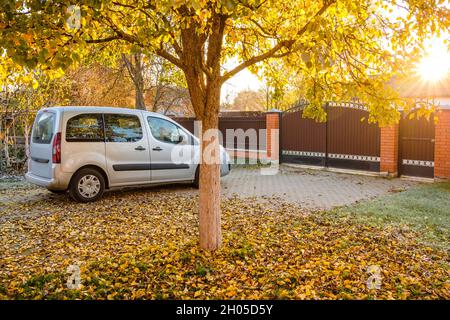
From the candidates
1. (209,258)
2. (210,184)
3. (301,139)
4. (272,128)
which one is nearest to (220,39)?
(210,184)

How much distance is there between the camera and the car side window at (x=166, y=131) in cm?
916

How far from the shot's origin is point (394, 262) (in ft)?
15.4

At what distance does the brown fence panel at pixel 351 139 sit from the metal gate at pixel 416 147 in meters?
0.67

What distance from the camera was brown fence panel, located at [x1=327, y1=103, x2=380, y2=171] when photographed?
11.9m

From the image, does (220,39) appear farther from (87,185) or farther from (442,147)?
(442,147)

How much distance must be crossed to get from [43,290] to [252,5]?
3473 mm

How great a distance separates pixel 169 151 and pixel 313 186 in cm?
378

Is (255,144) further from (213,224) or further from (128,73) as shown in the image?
(213,224)

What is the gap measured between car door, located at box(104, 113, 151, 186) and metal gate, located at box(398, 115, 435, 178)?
6950 mm

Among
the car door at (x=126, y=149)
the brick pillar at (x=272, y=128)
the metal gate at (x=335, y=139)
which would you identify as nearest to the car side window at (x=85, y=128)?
the car door at (x=126, y=149)

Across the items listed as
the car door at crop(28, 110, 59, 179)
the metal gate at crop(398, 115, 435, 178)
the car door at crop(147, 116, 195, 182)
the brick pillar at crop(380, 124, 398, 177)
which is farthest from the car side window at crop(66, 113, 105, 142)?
the metal gate at crop(398, 115, 435, 178)

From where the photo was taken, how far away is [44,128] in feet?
26.7

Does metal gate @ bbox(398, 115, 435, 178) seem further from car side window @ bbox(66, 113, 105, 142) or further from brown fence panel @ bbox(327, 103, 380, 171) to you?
car side window @ bbox(66, 113, 105, 142)

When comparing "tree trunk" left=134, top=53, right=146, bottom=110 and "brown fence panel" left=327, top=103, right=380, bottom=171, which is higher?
"tree trunk" left=134, top=53, right=146, bottom=110
